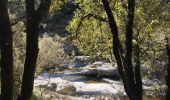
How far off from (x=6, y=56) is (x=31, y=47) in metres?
0.63

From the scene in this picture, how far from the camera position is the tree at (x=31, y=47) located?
28.2 ft

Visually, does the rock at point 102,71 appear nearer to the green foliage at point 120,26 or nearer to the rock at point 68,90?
the rock at point 68,90

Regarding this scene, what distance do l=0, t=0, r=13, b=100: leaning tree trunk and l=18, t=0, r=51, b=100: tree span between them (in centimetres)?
43

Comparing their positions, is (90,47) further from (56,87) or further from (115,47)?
(56,87)

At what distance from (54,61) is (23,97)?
2934 cm

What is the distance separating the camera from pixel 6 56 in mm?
8211

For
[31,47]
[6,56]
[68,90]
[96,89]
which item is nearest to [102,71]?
[96,89]

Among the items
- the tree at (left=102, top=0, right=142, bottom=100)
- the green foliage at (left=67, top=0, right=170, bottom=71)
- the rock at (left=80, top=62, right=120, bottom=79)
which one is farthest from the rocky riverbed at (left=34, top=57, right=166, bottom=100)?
the tree at (left=102, top=0, right=142, bottom=100)

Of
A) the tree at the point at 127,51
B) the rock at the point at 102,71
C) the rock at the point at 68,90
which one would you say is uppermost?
the tree at the point at 127,51

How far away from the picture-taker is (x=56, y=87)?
122 feet

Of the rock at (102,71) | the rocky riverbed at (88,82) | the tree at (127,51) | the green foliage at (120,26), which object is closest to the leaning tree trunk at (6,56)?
the tree at (127,51)

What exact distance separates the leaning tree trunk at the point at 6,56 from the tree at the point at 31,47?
16.9 inches

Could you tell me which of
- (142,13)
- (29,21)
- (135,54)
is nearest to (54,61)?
(135,54)

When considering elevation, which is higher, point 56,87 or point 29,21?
point 29,21
